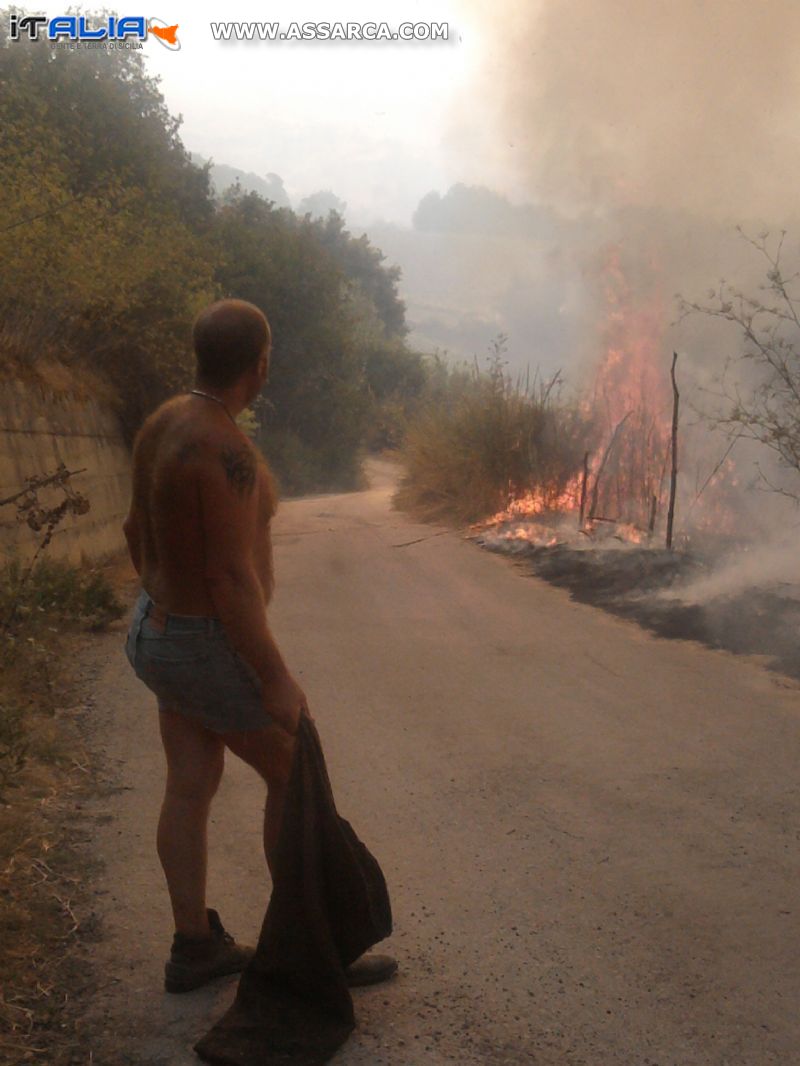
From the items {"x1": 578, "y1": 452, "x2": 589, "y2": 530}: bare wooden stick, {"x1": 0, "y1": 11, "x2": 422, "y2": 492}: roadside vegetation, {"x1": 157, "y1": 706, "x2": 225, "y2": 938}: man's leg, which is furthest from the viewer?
{"x1": 578, "y1": 452, "x2": 589, "y2": 530}: bare wooden stick

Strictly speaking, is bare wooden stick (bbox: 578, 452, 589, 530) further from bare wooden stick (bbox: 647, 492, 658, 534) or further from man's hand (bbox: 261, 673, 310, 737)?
man's hand (bbox: 261, 673, 310, 737)

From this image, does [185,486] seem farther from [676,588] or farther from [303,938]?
[676,588]

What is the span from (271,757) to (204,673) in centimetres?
29

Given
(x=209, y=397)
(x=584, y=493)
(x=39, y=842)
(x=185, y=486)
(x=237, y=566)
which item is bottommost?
(x=39, y=842)

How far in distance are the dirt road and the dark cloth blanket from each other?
13 cm

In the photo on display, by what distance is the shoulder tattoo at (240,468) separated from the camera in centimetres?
267

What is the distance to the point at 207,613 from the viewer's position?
2.73 meters

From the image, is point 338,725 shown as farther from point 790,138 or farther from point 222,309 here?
point 790,138

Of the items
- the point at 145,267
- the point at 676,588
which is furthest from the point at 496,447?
the point at 676,588

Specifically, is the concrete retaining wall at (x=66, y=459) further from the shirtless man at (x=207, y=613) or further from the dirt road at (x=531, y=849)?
the shirtless man at (x=207, y=613)

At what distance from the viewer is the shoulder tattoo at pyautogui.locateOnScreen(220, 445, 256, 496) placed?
267 cm

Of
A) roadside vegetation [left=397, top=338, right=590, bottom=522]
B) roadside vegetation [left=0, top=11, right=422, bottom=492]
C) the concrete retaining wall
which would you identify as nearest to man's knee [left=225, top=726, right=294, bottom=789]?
the concrete retaining wall

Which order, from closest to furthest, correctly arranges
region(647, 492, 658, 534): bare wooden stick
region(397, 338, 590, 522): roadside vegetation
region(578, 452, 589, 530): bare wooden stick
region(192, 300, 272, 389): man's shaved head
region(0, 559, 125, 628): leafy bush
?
region(192, 300, 272, 389): man's shaved head, region(0, 559, 125, 628): leafy bush, region(647, 492, 658, 534): bare wooden stick, region(578, 452, 589, 530): bare wooden stick, region(397, 338, 590, 522): roadside vegetation

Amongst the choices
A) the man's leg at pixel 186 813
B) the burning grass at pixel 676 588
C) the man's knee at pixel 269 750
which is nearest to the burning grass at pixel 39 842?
the man's leg at pixel 186 813
